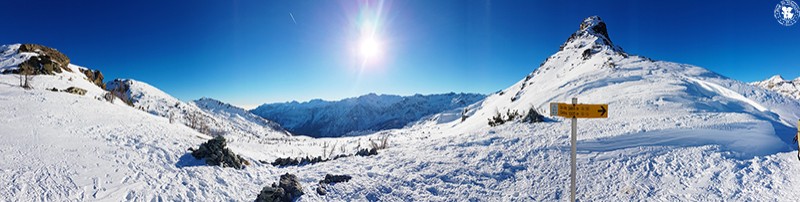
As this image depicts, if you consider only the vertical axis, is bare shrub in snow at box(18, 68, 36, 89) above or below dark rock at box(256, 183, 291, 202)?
above

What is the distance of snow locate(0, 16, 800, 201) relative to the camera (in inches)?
307

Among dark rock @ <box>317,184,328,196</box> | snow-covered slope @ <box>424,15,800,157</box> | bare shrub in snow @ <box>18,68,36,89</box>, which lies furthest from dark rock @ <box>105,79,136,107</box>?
snow-covered slope @ <box>424,15,800,157</box>

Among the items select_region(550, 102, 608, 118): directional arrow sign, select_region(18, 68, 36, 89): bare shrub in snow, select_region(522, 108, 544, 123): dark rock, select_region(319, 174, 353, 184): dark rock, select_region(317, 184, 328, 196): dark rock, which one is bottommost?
select_region(317, 184, 328, 196): dark rock

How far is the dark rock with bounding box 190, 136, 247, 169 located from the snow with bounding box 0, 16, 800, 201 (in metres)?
0.37

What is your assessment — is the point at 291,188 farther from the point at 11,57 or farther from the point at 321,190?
the point at 11,57

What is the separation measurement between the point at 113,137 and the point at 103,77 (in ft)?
130

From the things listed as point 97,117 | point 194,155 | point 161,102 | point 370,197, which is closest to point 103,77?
point 97,117

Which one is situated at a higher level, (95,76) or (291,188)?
(95,76)

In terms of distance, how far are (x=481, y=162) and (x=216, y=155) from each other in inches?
360

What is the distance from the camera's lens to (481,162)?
36.4ft

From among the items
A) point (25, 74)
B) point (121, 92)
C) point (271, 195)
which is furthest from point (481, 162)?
point (121, 92)

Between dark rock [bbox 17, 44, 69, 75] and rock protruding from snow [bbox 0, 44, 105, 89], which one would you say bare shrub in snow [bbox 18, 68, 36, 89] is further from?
dark rock [bbox 17, 44, 69, 75]

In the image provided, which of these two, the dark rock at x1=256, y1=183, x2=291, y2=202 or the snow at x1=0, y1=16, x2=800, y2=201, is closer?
the snow at x1=0, y1=16, x2=800, y2=201

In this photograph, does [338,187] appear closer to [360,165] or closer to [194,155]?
[360,165]
